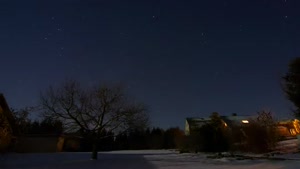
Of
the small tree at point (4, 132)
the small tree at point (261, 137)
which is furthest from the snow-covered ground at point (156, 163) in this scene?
the small tree at point (261, 137)

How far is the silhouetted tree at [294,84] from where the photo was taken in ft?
94.4

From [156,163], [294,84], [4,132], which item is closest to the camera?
[4,132]

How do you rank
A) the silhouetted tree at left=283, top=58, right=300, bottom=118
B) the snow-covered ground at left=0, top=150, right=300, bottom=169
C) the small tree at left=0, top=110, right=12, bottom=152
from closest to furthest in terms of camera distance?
1. the small tree at left=0, top=110, right=12, bottom=152
2. the snow-covered ground at left=0, top=150, right=300, bottom=169
3. the silhouetted tree at left=283, top=58, right=300, bottom=118

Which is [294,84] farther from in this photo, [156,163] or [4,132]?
[4,132]

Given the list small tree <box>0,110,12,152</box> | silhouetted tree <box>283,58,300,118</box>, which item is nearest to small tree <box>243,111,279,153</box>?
silhouetted tree <box>283,58,300,118</box>

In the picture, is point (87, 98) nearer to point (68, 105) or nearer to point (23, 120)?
point (68, 105)

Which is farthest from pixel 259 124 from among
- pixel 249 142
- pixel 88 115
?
pixel 88 115

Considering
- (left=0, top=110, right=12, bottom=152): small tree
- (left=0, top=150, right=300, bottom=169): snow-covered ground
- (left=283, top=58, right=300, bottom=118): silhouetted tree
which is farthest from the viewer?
(left=283, top=58, right=300, bottom=118): silhouetted tree

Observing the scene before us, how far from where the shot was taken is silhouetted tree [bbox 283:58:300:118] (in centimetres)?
2878

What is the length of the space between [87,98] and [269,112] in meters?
19.9

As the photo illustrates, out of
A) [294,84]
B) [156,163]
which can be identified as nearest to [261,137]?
[294,84]

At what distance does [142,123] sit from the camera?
30422 millimetres

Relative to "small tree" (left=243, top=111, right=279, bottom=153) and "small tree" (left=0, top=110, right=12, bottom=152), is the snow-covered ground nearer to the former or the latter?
"small tree" (left=0, top=110, right=12, bottom=152)

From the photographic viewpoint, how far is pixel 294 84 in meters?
29.2
